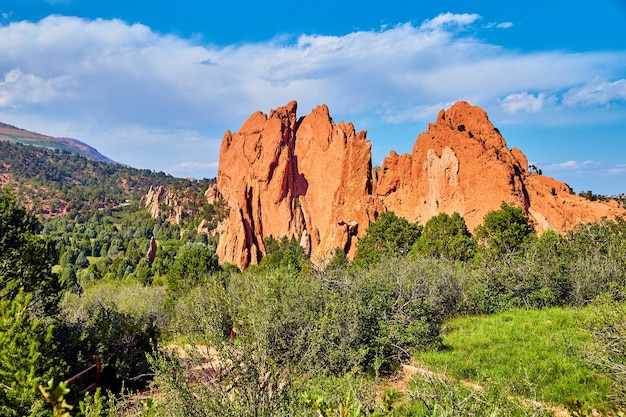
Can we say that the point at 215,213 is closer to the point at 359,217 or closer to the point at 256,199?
the point at 256,199

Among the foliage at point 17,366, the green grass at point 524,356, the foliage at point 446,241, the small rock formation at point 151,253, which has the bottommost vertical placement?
the small rock formation at point 151,253

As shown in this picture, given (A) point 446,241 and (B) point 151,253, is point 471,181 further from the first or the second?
(B) point 151,253

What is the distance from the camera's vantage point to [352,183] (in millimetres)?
62812

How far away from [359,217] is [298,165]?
33417 mm

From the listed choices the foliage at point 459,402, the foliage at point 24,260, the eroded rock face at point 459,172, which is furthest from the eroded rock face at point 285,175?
the foliage at point 459,402

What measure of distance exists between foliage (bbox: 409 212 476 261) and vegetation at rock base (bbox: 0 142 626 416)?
31.1 feet

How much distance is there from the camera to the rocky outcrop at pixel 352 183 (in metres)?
44.1

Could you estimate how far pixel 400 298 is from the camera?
1246 cm

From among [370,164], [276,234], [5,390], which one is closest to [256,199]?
[276,234]

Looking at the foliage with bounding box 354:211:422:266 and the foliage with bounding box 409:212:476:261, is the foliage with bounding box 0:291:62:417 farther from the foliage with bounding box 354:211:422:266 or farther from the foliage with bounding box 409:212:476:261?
the foliage with bounding box 354:211:422:266

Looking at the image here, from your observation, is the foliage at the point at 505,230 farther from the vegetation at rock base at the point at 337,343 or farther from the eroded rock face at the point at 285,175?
the eroded rock face at the point at 285,175

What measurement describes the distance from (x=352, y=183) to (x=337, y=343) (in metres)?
52.9

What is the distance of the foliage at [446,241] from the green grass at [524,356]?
18441 millimetres

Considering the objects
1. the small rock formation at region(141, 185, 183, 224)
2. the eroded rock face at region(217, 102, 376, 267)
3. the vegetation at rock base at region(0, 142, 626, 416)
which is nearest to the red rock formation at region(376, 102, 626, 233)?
the eroded rock face at region(217, 102, 376, 267)
